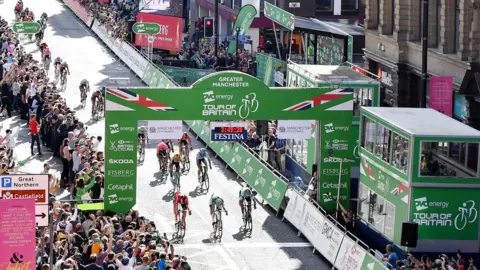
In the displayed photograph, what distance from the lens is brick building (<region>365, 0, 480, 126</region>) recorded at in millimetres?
48844

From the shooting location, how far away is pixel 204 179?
4931 centimetres

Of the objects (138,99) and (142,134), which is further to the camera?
(142,134)

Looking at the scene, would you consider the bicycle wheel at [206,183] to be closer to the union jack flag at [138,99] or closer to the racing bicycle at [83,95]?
the union jack flag at [138,99]

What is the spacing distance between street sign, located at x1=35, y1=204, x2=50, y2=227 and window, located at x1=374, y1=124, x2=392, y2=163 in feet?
42.7

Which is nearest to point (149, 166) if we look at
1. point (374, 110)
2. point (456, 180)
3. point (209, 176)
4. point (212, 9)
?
point (209, 176)

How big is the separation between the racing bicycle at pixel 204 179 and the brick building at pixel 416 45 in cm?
922

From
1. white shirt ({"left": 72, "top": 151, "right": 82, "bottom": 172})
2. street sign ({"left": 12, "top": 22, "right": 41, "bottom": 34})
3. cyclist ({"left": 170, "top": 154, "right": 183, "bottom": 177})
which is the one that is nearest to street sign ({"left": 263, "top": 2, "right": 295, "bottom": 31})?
cyclist ({"left": 170, "top": 154, "right": 183, "bottom": 177})

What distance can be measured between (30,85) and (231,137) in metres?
14.6

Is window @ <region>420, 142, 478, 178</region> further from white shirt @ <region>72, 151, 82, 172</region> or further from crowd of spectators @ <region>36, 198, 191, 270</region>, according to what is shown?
white shirt @ <region>72, 151, 82, 172</region>

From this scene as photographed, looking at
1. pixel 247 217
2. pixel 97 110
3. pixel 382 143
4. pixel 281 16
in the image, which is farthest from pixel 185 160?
pixel 382 143

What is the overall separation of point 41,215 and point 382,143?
13748 millimetres

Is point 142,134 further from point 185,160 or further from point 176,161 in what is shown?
point 176,161

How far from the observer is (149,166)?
175 feet

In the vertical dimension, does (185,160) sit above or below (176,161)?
below
